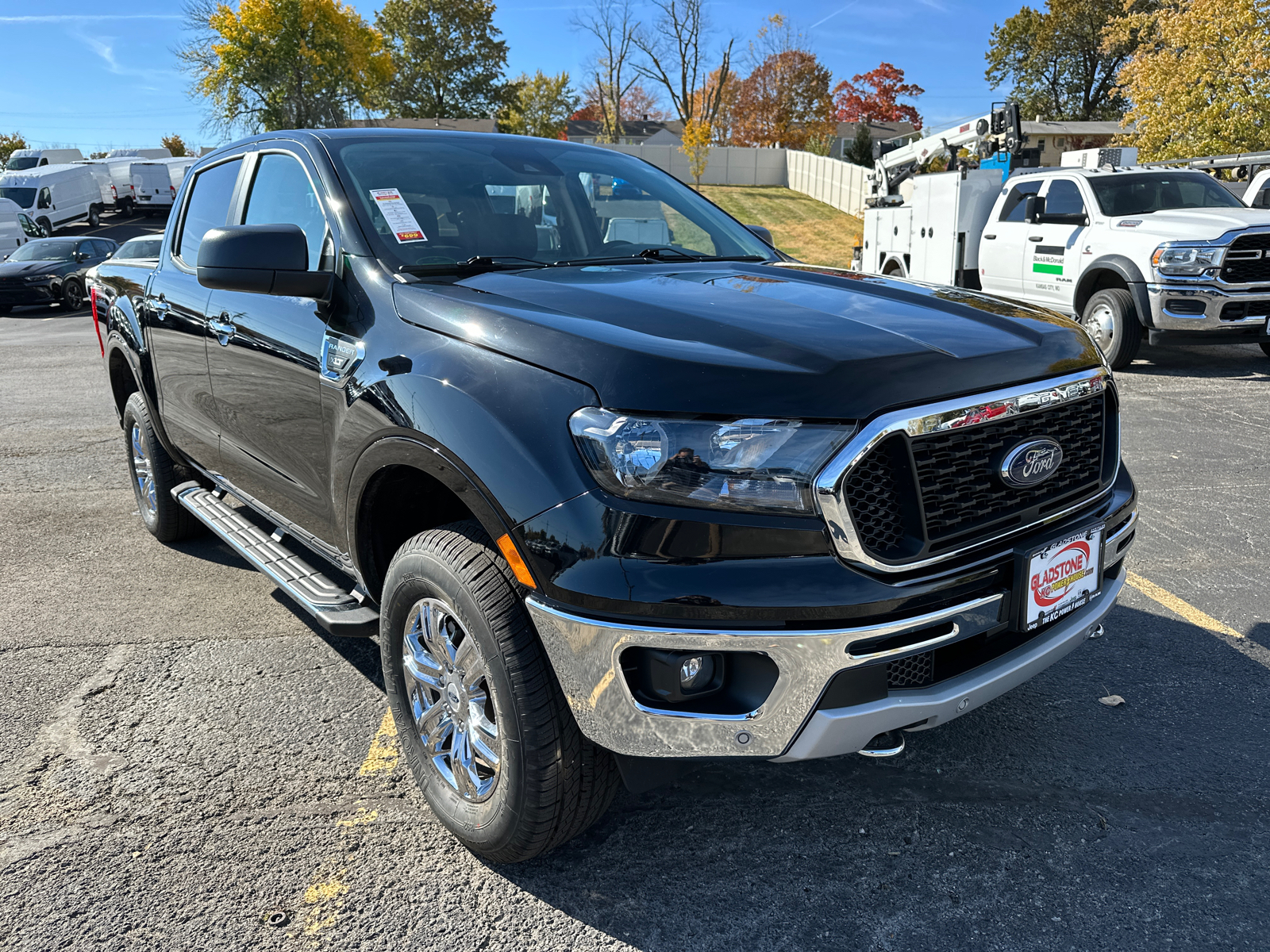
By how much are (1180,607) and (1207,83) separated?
69.8 ft

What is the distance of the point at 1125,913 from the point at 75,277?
74.8 ft

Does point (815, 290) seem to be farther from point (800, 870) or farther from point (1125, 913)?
point (1125, 913)

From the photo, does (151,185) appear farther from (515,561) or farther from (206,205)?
(515,561)

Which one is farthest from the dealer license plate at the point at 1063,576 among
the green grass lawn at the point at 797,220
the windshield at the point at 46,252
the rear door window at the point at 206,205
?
the green grass lawn at the point at 797,220

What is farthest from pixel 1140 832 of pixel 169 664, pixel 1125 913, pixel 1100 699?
pixel 169 664

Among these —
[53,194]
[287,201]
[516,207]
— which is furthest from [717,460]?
[53,194]

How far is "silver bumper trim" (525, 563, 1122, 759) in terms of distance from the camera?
1.96 metres

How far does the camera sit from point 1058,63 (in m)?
54.1

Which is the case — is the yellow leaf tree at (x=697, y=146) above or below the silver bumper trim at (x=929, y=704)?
above

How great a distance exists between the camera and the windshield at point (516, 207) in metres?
2.98

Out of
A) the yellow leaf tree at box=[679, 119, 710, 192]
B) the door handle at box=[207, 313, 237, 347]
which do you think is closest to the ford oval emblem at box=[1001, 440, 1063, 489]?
the door handle at box=[207, 313, 237, 347]

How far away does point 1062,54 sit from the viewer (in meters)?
53.5

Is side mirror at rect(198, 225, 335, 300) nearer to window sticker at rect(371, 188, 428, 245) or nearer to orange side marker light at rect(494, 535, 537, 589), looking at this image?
window sticker at rect(371, 188, 428, 245)

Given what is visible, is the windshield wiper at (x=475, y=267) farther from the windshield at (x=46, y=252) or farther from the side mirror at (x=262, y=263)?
the windshield at (x=46, y=252)
